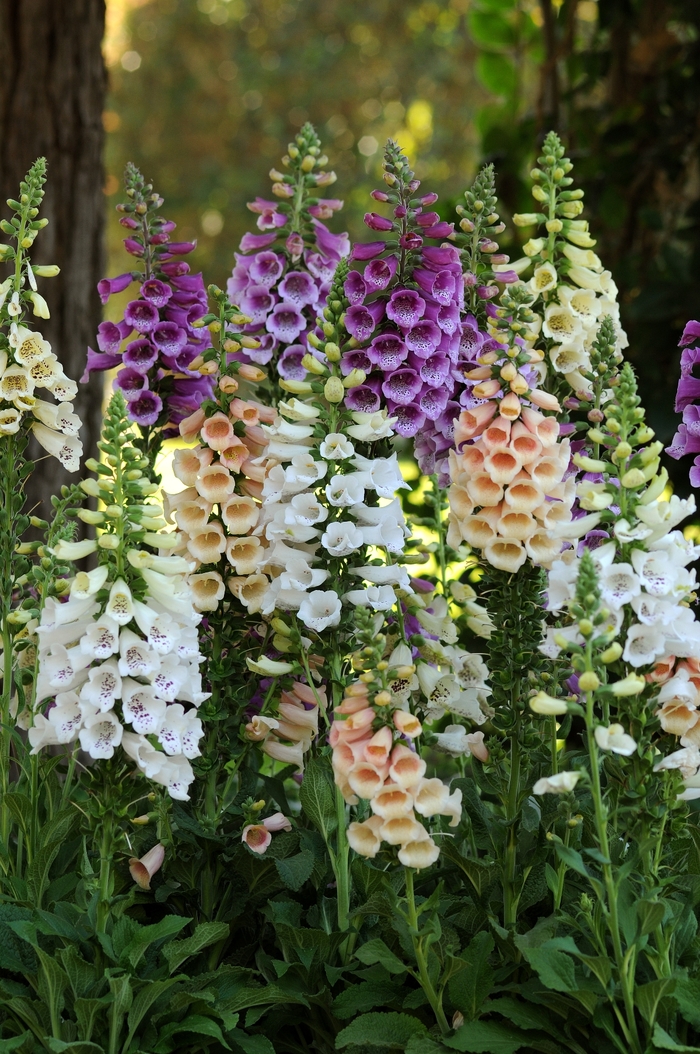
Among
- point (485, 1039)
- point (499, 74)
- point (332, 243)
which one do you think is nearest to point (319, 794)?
point (485, 1039)

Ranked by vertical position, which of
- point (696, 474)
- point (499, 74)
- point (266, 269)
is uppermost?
point (499, 74)

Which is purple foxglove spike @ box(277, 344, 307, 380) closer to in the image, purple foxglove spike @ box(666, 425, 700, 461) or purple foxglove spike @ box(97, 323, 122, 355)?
purple foxglove spike @ box(97, 323, 122, 355)

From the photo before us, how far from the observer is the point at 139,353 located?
188cm

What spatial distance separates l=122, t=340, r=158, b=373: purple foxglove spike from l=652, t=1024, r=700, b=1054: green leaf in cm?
121

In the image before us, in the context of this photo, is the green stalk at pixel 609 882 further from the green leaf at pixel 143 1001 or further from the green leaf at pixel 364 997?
the green leaf at pixel 143 1001

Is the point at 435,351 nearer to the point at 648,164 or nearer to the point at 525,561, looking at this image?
the point at 525,561

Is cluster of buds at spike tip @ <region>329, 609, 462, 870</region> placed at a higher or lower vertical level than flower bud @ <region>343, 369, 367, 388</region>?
lower

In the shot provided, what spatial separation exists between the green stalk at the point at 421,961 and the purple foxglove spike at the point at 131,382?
0.89 meters

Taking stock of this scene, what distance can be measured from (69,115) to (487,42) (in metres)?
1.88

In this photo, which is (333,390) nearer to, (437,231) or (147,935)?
(437,231)

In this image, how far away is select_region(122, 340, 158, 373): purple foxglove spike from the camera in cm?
187

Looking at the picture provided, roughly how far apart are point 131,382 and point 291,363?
0.89 ft

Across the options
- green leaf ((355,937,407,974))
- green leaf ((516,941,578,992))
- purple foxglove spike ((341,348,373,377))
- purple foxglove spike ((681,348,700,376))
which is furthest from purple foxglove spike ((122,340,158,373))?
green leaf ((516,941,578,992))

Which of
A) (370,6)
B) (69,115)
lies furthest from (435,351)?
(370,6)
